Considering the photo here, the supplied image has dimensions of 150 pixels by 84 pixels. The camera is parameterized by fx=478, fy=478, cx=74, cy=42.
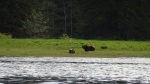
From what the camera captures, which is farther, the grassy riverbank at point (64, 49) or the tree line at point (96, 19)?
the tree line at point (96, 19)

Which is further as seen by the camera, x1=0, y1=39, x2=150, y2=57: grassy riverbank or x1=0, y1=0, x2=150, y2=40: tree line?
x1=0, y1=0, x2=150, y2=40: tree line

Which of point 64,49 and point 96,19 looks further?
point 96,19

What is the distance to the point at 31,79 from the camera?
71.3 ft

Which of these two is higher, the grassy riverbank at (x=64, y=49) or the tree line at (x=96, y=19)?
the tree line at (x=96, y=19)

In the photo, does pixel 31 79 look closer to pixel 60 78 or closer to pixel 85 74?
pixel 60 78

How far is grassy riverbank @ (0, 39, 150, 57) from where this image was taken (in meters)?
41.2

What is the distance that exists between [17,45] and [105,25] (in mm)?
36503

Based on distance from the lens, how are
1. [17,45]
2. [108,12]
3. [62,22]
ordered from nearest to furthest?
[17,45], [108,12], [62,22]

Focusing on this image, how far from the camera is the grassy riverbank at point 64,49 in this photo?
41188 millimetres

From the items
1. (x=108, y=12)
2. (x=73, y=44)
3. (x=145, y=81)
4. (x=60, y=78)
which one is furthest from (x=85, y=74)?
(x=108, y=12)

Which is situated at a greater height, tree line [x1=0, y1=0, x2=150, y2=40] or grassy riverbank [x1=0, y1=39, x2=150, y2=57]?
tree line [x1=0, y1=0, x2=150, y2=40]

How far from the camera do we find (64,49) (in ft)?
149

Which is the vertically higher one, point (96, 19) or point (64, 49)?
point (96, 19)

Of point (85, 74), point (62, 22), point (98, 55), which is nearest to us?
point (85, 74)
